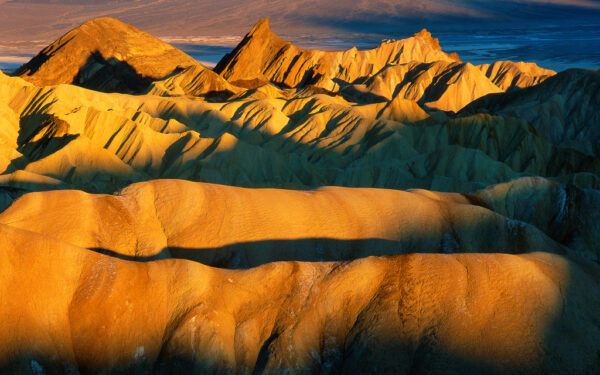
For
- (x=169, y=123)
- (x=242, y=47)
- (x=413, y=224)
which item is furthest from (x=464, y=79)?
(x=413, y=224)

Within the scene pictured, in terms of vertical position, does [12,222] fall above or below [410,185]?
above

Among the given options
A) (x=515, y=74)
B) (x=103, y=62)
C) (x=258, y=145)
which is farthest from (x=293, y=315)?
(x=515, y=74)

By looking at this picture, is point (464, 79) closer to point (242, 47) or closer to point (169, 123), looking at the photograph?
point (242, 47)

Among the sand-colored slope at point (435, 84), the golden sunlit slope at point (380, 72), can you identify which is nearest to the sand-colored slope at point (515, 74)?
the golden sunlit slope at point (380, 72)

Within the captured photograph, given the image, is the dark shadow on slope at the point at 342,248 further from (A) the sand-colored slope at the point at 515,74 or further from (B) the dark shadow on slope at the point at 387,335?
(A) the sand-colored slope at the point at 515,74

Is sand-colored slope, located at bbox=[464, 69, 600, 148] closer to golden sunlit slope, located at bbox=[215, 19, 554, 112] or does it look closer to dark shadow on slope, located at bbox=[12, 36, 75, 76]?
golden sunlit slope, located at bbox=[215, 19, 554, 112]

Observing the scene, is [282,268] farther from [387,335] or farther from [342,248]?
[342,248]
